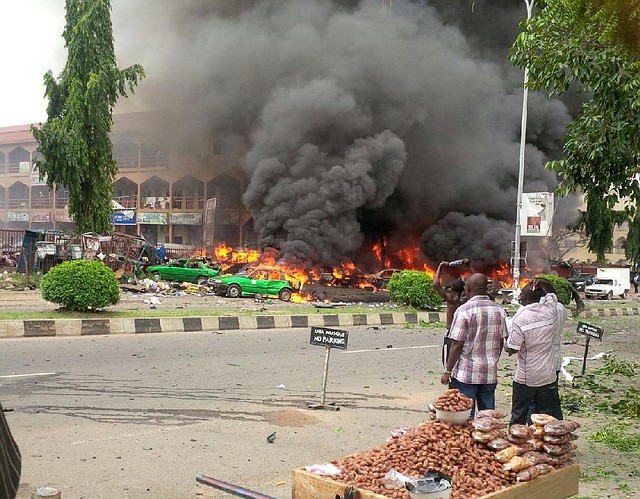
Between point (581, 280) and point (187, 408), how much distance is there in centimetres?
3289

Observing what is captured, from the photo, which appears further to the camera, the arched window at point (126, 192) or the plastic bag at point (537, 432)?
the arched window at point (126, 192)

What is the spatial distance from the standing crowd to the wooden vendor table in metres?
1.14

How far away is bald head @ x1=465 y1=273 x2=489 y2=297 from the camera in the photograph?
16.2 ft

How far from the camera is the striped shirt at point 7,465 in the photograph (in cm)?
183

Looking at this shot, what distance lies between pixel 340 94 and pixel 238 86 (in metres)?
5.46

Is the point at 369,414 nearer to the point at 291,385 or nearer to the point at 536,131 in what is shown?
the point at 291,385

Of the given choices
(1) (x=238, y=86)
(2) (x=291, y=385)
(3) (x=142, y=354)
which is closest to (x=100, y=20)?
(1) (x=238, y=86)

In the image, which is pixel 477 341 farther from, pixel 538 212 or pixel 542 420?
pixel 538 212

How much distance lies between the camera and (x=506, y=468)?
3527 mm

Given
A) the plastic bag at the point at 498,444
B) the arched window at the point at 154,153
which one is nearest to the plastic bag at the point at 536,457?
the plastic bag at the point at 498,444

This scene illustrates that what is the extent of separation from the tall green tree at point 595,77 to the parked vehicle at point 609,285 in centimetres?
2879

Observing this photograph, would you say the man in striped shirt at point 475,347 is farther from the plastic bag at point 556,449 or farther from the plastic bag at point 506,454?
the plastic bag at point 506,454

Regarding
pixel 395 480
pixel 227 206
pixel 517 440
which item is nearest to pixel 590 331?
pixel 517 440

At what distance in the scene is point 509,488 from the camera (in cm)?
333
